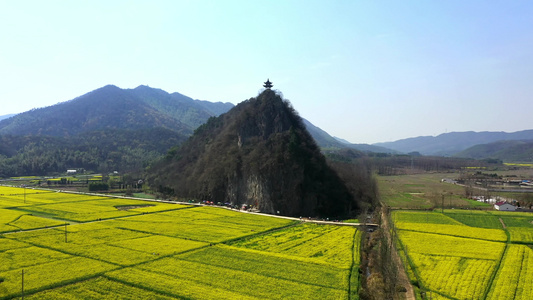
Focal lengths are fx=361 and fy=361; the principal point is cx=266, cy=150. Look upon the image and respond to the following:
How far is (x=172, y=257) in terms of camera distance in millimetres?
37312

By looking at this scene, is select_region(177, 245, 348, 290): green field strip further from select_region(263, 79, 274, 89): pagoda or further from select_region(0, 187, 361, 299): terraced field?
select_region(263, 79, 274, 89): pagoda

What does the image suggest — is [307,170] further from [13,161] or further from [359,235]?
[13,161]

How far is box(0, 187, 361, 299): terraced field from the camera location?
2845 cm

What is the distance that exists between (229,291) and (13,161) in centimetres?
15950

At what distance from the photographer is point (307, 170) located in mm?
79000

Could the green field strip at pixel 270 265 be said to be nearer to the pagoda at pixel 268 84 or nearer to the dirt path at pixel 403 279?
the dirt path at pixel 403 279

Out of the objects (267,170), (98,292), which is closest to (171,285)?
(98,292)

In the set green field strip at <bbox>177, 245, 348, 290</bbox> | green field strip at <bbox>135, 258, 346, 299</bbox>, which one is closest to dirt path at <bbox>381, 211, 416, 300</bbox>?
green field strip at <bbox>177, 245, 348, 290</bbox>

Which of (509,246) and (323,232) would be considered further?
(323,232)

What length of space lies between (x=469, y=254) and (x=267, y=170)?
143 ft

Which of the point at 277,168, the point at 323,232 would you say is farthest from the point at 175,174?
the point at 323,232

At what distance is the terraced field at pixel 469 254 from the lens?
30.4 meters

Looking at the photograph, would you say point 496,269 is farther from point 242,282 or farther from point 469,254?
point 242,282

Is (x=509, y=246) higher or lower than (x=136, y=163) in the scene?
lower
